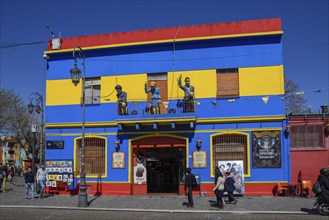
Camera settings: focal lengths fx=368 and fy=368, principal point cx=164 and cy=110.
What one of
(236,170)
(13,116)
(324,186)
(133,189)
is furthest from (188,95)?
(13,116)

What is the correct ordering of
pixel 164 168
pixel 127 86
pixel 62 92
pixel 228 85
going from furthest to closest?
pixel 62 92 < pixel 127 86 < pixel 164 168 < pixel 228 85

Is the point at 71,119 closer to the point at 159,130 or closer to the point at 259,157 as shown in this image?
the point at 159,130

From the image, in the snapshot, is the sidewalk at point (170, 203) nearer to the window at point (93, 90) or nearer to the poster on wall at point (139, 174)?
the poster on wall at point (139, 174)

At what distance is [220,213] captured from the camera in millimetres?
14023

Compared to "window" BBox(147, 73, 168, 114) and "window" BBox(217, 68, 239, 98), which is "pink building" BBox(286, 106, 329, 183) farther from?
"window" BBox(147, 73, 168, 114)

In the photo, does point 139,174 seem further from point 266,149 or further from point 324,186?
point 324,186

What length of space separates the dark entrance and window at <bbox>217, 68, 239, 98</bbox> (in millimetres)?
3698

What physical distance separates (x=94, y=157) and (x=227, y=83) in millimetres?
8181

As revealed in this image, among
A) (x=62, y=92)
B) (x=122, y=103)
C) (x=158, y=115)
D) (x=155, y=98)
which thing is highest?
(x=62, y=92)

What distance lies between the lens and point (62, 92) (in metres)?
20.9

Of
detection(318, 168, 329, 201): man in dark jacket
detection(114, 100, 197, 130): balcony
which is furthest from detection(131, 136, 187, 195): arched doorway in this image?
detection(318, 168, 329, 201): man in dark jacket

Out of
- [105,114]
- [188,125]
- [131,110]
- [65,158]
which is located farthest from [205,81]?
[65,158]

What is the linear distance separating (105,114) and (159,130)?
123 inches

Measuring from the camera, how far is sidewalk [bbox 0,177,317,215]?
14562 millimetres
